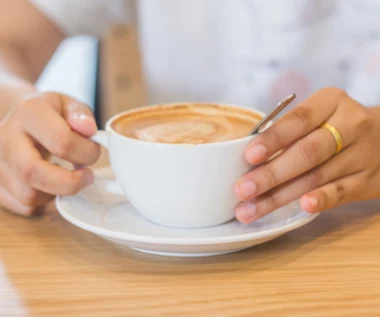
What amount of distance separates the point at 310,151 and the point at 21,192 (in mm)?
335

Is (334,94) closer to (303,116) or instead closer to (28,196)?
(303,116)

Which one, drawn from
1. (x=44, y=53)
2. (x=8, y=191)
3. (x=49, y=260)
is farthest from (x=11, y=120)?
(x=44, y=53)

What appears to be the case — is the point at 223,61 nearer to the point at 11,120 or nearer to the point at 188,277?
the point at 11,120

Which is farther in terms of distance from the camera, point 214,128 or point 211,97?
point 211,97

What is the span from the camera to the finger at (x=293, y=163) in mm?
583

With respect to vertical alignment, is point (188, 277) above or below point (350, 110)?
below

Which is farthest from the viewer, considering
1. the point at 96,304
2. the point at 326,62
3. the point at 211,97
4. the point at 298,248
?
the point at 211,97

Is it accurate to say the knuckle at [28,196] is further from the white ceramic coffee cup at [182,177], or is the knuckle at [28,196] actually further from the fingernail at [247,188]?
the fingernail at [247,188]

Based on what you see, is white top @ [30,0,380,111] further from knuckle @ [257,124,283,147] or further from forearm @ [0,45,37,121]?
knuckle @ [257,124,283,147]

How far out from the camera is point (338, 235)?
634 millimetres

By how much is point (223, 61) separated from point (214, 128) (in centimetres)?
50

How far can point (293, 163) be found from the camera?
1.98 feet

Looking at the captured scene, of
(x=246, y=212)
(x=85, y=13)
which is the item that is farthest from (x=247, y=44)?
(x=246, y=212)

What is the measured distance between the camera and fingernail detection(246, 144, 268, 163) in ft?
1.88
